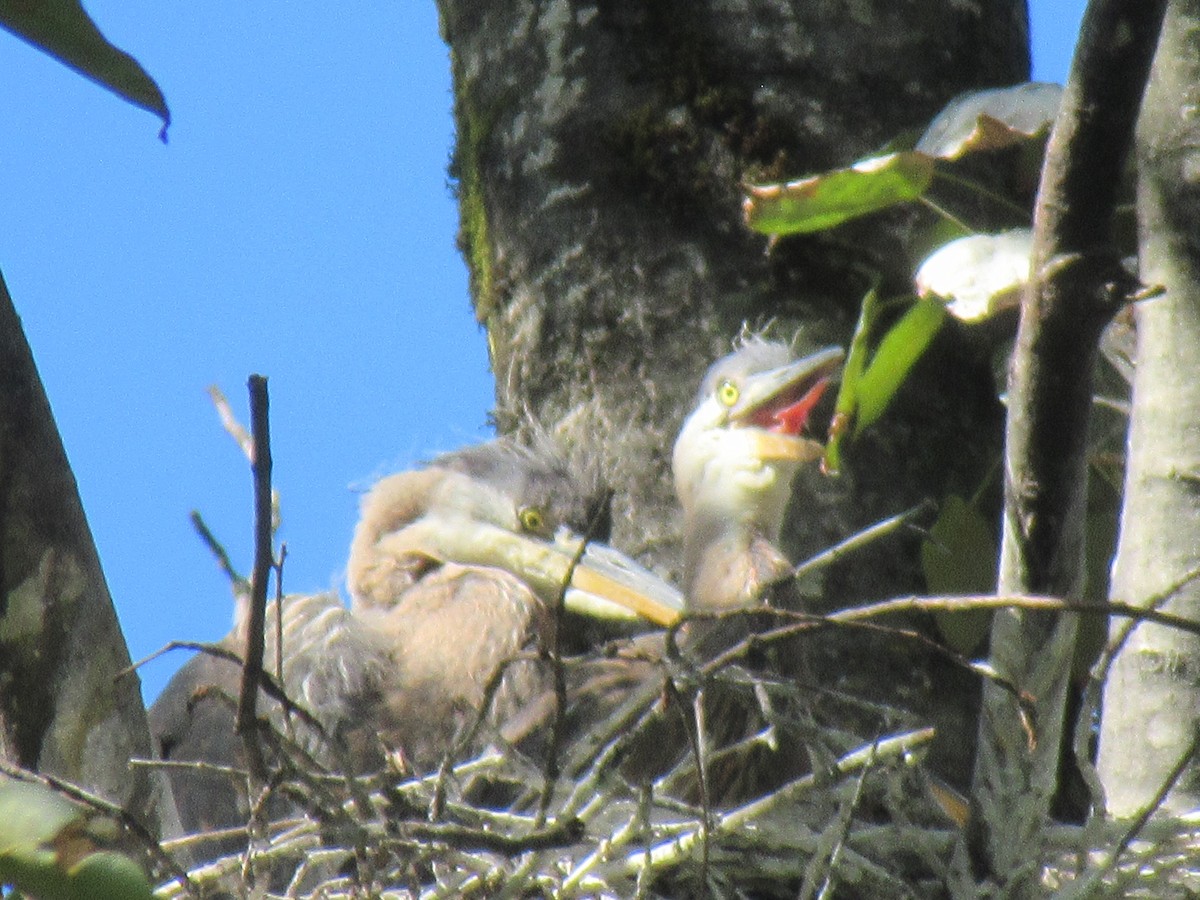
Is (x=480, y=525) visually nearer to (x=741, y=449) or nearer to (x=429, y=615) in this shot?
(x=429, y=615)

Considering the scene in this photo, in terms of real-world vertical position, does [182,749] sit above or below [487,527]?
below

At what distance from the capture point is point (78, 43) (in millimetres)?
732

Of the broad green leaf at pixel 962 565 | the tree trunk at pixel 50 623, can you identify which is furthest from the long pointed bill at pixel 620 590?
the tree trunk at pixel 50 623

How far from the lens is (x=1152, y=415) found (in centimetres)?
163

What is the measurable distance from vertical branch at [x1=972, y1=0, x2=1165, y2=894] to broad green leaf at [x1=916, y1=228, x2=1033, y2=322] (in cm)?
40

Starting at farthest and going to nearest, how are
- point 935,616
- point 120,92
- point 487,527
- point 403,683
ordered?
point 487,527, point 403,683, point 935,616, point 120,92

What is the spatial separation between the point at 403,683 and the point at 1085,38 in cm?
137

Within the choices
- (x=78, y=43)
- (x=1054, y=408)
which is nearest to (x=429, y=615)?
(x=1054, y=408)

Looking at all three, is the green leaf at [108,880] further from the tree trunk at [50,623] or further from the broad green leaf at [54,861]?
the tree trunk at [50,623]

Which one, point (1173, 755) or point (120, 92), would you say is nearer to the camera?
point (120, 92)

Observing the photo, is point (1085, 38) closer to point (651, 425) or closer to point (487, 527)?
point (651, 425)

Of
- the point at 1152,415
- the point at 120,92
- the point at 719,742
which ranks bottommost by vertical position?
the point at 719,742

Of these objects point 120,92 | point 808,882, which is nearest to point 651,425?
point 808,882

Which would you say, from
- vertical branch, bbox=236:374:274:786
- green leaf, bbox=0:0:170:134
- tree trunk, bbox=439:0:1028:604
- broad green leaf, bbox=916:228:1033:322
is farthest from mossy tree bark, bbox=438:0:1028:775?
green leaf, bbox=0:0:170:134
